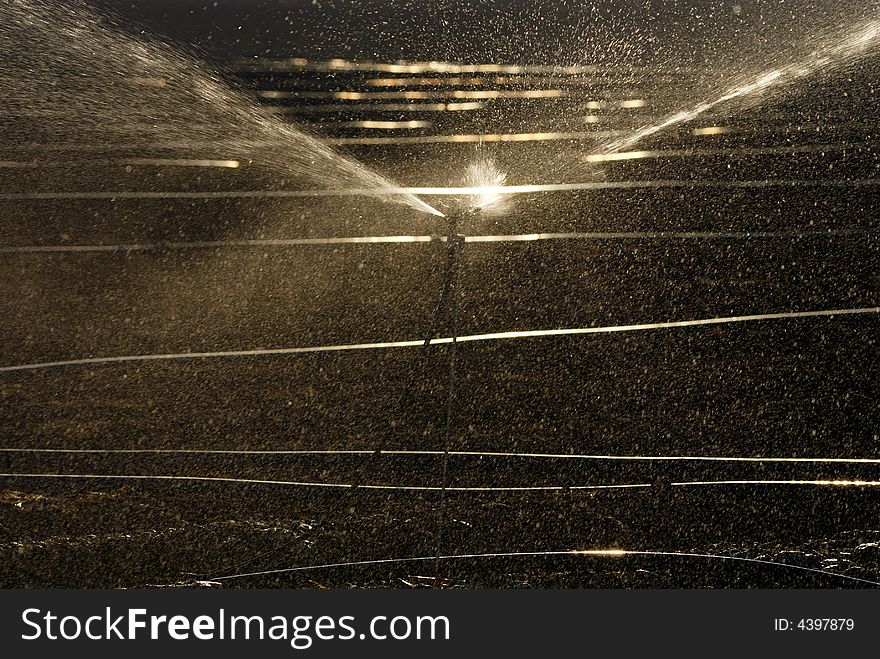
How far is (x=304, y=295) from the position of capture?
1252mm

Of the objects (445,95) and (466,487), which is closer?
(466,487)

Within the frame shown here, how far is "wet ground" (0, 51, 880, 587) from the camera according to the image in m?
1.17

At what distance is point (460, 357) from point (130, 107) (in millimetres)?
734

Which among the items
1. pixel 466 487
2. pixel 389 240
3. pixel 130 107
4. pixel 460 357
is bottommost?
pixel 466 487

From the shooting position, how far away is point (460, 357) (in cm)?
124

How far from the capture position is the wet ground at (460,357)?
1.17m

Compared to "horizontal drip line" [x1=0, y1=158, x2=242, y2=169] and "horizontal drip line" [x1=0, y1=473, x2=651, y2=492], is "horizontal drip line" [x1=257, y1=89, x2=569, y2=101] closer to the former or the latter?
"horizontal drip line" [x1=0, y1=158, x2=242, y2=169]

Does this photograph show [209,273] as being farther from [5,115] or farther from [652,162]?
[652,162]

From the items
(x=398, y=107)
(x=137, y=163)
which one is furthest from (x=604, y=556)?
(x=137, y=163)

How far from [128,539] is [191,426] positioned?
0.20m

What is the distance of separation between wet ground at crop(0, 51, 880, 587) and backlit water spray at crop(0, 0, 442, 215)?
28 millimetres

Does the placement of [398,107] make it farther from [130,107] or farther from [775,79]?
[775,79]

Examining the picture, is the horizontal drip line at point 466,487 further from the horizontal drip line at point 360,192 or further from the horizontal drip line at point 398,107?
the horizontal drip line at point 398,107

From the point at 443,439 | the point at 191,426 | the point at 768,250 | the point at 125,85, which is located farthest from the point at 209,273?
the point at 768,250
